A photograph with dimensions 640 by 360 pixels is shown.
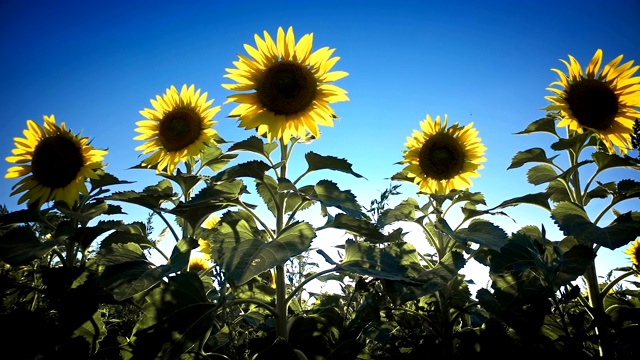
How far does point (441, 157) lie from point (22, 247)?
3.21 m

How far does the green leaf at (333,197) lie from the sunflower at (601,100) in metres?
2.01

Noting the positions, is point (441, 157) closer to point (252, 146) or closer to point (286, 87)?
point (286, 87)

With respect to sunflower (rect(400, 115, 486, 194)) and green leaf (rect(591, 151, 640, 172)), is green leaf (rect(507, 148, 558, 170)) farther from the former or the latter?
sunflower (rect(400, 115, 486, 194))

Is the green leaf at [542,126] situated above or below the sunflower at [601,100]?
below

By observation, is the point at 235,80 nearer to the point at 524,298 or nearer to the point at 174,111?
the point at 174,111

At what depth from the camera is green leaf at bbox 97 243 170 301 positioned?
1.76m

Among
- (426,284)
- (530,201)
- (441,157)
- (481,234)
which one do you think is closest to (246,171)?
(426,284)

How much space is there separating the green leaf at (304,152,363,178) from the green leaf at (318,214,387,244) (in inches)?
10.2

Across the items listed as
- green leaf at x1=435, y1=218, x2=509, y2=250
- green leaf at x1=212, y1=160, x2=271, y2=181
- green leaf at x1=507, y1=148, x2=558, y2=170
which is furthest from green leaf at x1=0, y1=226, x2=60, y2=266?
green leaf at x1=507, y1=148, x2=558, y2=170

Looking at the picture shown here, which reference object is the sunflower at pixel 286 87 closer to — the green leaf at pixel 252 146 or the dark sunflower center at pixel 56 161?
the green leaf at pixel 252 146

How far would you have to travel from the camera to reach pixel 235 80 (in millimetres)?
2809

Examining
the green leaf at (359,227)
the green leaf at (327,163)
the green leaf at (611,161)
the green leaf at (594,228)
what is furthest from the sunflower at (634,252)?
the green leaf at (327,163)

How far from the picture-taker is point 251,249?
180cm

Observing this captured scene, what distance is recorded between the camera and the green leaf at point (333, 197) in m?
1.89
